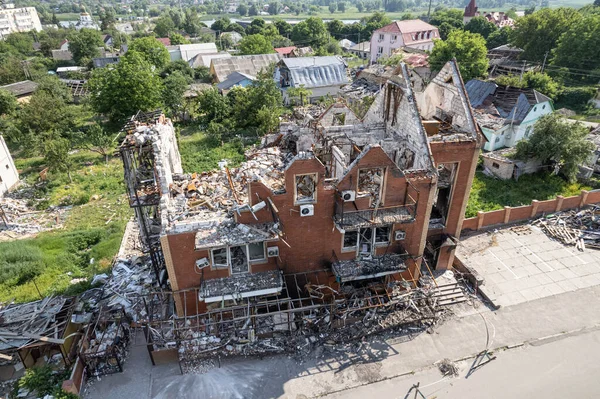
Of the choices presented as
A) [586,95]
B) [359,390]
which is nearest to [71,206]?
[359,390]

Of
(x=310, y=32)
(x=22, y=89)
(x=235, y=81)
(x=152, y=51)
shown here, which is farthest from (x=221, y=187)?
(x=310, y=32)

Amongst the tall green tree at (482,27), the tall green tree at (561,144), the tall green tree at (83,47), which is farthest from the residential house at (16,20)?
the tall green tree at (561,144)

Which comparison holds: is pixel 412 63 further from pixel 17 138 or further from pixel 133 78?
pixel 17 138

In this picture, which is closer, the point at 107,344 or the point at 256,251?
the point at 256,251

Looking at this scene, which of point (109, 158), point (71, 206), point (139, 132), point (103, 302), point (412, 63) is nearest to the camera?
point (139, 132)

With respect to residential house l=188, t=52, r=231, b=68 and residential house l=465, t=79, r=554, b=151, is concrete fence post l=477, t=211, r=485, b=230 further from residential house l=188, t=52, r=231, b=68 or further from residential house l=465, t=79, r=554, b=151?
residential house l=188, t=52, r=231, b=68

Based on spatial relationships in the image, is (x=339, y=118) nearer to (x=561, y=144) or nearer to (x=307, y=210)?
(x=307, y=210)

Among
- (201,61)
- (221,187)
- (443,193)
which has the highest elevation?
(221,187)

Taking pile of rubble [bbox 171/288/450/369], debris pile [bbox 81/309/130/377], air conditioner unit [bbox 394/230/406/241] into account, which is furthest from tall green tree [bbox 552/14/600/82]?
debris pile [bbox 81/309/130/377]
